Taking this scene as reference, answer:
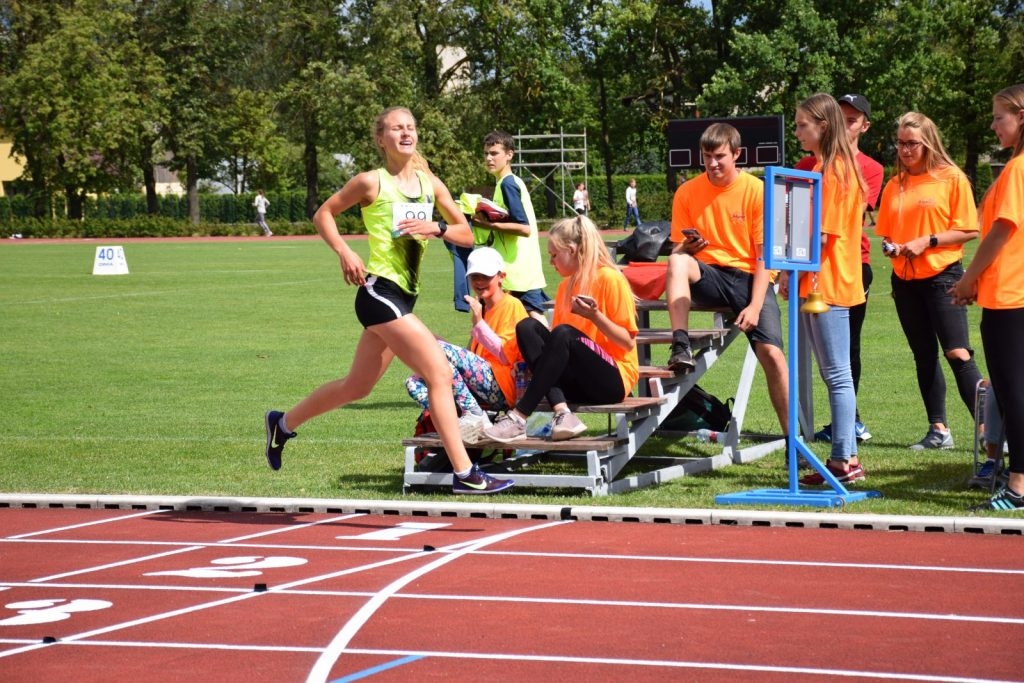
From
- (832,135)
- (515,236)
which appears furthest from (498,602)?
(515,236)

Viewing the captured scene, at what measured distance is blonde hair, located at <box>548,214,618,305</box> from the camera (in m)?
8.73

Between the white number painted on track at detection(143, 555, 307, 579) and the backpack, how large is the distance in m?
4.16

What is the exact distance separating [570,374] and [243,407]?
5075 millimetres

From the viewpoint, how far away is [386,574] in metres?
6.54

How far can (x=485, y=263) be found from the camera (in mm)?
9312

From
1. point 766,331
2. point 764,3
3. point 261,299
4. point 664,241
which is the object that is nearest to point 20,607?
point 766,331

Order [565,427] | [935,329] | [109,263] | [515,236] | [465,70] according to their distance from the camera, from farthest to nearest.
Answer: [465,70] → [109,263] → [515,236] → [935,329] → [565,427]

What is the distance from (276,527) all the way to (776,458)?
3.61 metres

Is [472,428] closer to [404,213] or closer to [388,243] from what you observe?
[388,243]

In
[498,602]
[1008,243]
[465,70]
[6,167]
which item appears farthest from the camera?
[6,167]

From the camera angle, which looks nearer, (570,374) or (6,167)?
(570,374)

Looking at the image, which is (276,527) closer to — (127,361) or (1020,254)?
(1020,254)

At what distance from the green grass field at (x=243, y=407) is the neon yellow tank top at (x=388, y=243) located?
1468 mm

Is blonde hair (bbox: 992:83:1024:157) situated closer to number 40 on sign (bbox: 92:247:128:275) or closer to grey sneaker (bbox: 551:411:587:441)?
grey sneaker (bbox: 551:411:587:441)
